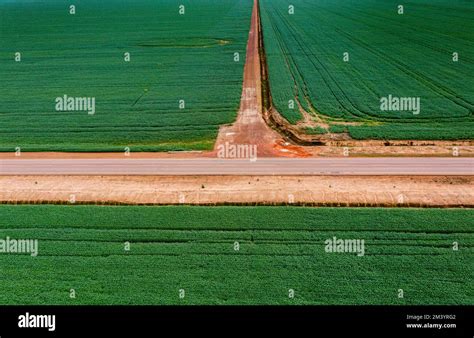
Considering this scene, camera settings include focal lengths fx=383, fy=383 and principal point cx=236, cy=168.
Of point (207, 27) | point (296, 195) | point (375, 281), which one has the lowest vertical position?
point (375, 281)

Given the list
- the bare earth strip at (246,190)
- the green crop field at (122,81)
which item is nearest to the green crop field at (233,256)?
the bare earth strip at (246,190)

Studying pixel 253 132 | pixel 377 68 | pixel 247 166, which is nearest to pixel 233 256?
pixel 247 166

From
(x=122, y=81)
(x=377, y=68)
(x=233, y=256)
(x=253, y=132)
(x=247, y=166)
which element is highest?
(x=377, y=68)

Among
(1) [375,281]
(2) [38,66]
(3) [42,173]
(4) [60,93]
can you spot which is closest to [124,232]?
(3) [42,173]

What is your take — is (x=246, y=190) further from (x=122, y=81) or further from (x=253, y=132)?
(x=122, y=81)

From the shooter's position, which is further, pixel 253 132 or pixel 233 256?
pixel 253 132
